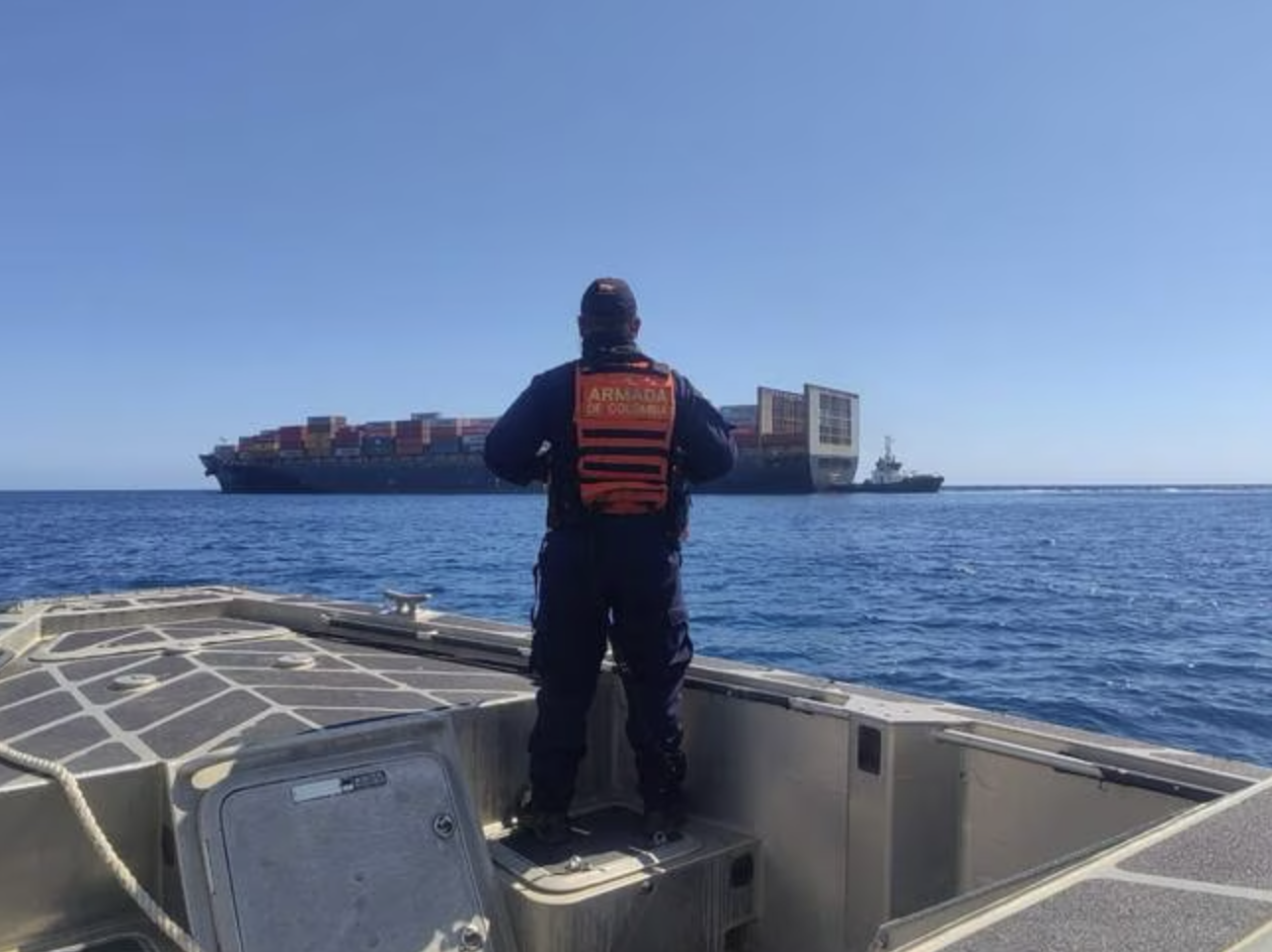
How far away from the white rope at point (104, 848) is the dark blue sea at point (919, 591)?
30.1 feet

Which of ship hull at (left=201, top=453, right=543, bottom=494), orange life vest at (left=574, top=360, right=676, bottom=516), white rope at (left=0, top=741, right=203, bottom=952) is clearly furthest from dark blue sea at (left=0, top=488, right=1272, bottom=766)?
ship hull at (left=201, top=453, right=543, bottom=494)

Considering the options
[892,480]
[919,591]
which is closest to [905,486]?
[892,480]

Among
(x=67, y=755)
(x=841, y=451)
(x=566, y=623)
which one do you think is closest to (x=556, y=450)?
(x=566, y=623)

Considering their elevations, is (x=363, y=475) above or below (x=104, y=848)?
above

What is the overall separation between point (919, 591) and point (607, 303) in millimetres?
20981

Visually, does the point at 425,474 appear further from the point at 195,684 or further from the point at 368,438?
the point at 195,684

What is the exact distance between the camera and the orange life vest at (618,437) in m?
3.04

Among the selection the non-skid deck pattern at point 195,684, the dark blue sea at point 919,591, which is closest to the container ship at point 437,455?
the dark blue sea at point 919,591

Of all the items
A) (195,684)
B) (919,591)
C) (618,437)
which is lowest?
(919,591)

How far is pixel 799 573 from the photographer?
88.7 ft

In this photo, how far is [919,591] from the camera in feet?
74.6

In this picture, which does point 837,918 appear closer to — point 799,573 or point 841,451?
point 799,573

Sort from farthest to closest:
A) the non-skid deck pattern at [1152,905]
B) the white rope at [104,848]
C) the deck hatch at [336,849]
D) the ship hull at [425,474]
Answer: the ship hull at [425,474] < the deck hatch at [336,849] < the white rope at [104,848] < the non-skid deck pattern at [1152,905]

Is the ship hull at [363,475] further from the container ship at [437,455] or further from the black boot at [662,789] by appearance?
the black boot at [662,789]
